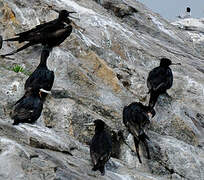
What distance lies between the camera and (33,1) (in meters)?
19.6

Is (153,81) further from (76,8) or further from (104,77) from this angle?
(76,8)

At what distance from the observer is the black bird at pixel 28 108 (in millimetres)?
11078

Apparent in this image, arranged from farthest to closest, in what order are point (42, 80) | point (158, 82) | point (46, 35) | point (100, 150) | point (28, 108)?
1. point (46, 35)
2. point (158, 82)
3. point (42, 80)
4. point (28, 108)
5. point (100, 150)

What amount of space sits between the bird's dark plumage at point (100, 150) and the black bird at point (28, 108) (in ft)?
4.88

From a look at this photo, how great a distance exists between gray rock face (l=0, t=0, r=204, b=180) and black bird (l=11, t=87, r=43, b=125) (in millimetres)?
311

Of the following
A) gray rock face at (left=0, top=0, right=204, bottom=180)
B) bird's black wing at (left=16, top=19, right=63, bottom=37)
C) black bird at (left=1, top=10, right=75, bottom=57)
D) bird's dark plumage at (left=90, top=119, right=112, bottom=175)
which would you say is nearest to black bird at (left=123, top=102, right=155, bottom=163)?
gray rock face at (left=0, top=0, right=204, bottom=180)

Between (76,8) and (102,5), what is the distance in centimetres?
448

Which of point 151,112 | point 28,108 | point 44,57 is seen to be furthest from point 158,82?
point 28,108

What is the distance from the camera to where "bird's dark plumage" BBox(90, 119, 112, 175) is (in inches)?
392

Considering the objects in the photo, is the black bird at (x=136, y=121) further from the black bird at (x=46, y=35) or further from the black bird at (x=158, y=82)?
the black bird at (x=46, y=35)

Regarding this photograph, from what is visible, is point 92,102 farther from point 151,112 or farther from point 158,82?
point 158,82

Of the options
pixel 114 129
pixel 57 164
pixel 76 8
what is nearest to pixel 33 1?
pixel 76 8

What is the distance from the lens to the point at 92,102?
1407 cm

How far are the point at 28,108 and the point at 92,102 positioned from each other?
2.99m
